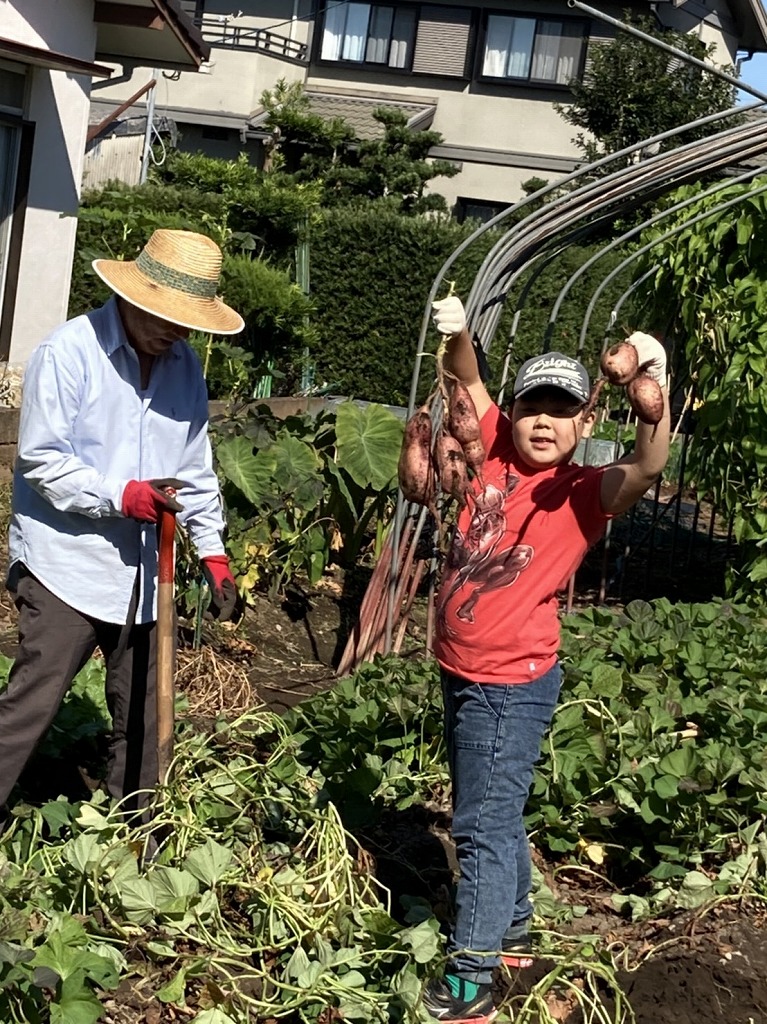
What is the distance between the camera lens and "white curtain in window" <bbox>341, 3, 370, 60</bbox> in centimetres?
2803

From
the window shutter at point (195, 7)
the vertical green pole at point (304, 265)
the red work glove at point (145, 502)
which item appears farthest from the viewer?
the window shutter at point (195, 7)

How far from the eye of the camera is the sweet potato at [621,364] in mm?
3131

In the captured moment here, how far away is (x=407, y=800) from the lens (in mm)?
4375

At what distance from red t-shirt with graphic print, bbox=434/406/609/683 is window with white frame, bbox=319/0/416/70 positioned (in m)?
25.8

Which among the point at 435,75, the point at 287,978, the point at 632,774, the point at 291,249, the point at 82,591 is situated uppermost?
the point at 435,75

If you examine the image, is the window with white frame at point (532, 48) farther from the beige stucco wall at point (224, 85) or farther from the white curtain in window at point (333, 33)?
the beige stucco wall at point (224, 85)

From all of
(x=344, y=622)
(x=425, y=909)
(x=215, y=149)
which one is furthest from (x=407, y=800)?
(x=215, y=149)

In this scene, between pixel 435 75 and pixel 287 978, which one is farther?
pixel 435 75

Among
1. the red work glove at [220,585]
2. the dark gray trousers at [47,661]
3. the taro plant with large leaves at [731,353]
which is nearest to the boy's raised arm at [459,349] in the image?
the red work glove at [220,585]

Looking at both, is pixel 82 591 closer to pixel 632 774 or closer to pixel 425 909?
pixel 425 909

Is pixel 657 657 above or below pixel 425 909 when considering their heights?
above

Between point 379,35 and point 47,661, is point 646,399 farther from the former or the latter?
point 379,35

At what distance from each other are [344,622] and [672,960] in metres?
3.92

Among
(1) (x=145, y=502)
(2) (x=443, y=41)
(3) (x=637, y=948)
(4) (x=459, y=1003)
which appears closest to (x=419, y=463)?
(1) (x=145, y=502)
